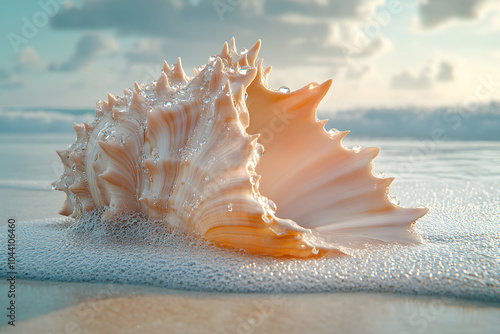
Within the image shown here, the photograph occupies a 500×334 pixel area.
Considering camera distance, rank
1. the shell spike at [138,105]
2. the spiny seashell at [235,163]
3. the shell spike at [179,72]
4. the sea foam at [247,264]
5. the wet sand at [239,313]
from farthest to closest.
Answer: the shell spike at [179,72] → the shell spike at [138,105] → the spiny seashell at [235,163] → the sea foam at [247,264] → the wet sand at [239,313]

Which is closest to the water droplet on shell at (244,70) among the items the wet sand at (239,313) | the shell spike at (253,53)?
the shell spike at (253,53)

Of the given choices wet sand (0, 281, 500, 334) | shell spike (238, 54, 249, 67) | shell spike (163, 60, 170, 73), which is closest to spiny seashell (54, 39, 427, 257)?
shell spike (238, 54, 249, 67)

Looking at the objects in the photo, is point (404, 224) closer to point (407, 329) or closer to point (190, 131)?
point (407, 329)

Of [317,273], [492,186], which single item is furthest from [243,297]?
[492,186]

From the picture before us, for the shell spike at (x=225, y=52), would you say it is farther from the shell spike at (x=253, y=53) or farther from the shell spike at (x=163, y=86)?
the shell spike at (x=163, y=86)

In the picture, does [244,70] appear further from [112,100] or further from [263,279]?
[263,279]

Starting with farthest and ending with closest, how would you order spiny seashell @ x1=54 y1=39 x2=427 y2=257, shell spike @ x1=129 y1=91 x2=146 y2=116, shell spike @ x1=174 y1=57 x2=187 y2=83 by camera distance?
shell spike @ x1=174 y1=57 x2=187 y2=83 < shell spike @ x1=129 y1=91 x2=146 y2=116 < spiny seashell @ x1=54 y1=39 x2=427 y2=257

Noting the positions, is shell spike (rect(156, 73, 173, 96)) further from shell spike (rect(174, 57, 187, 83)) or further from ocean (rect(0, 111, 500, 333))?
ocean (rect(0, 111, 500, 333))

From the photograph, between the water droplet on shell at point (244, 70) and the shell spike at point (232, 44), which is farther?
the shell spike at point (232, 44)
